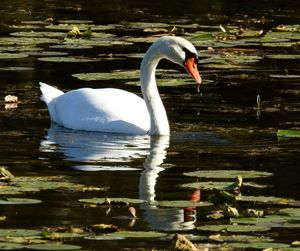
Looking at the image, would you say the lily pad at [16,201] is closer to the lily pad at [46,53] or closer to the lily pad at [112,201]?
the lily pad at [112,201]

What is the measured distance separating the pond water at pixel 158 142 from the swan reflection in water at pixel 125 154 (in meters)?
0.02

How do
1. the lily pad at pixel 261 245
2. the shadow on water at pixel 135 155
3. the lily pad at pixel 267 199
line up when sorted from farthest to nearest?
the lily pad at pixel 267 199
the shadow on water at pixel 135 155
the lily pad at pixel 261 245

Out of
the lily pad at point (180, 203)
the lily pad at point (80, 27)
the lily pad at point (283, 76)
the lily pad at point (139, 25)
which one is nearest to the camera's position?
the lily pad at point (180, 203)

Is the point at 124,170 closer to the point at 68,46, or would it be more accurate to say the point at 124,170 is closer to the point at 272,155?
the point at 272,155

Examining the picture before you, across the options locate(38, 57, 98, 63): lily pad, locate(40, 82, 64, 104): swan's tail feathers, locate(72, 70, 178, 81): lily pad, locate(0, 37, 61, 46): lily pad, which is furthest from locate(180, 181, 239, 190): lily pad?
locate(0, 37, 61, 46): lily pad

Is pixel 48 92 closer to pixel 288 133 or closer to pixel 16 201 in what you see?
pixel 288 133

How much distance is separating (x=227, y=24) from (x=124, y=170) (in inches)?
454

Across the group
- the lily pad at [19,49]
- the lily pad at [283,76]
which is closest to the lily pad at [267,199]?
the lily pad at [283,76]

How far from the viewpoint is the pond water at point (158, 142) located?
8.77 meters

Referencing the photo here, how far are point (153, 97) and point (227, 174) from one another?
307cm

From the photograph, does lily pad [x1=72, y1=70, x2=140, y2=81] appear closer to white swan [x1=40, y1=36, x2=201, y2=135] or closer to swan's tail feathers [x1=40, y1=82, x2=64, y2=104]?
swan's tail feathers [x1=40, y1=82, x2=64, y2=104]

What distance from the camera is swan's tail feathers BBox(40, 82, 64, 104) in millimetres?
14727

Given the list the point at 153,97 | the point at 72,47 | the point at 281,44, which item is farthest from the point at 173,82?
the point at 281,44

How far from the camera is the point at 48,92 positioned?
48.5ft
